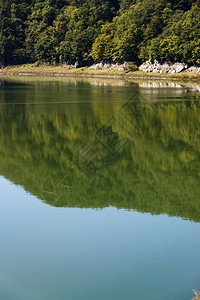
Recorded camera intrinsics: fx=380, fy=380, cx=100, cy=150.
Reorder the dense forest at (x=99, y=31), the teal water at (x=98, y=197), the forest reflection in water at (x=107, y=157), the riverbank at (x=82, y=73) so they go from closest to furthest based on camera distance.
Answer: the teal water at (x=98, y=197), the forest reflection in water at (x=107, y=157), the riverbank at (x=82, y=73), the dense forest at (x=99, y=31)

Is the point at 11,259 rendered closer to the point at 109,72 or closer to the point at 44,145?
the point at 44,145

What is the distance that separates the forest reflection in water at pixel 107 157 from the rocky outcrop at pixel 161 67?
141ft

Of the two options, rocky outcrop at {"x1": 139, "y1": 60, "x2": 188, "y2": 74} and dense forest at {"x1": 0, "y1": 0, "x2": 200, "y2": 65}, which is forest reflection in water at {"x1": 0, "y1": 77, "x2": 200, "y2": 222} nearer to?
rocky outcrop at {"x1": 139, "y1": 60, "x2": 188, "y2": 74}

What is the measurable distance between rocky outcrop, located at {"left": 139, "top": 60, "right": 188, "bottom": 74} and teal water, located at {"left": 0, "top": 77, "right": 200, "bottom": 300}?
→ 149ft

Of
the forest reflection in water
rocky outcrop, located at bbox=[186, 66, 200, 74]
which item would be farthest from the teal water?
rocky outcrop, located at bbox=[186, 66, 200, 74]

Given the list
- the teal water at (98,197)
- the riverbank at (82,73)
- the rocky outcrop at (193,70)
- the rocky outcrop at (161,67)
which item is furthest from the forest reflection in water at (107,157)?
the rocky outcrop at (161,67)

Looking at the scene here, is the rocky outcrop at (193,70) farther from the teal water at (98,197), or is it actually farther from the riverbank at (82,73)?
the teal water at (98,197)

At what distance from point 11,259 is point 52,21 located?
378ft

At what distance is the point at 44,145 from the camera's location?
47.8ft

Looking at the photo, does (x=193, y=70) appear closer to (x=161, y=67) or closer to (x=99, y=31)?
(x=161, y=67)

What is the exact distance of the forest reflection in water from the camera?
928cm

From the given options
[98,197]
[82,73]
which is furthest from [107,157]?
[82,73]

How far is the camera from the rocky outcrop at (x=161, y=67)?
210 ft

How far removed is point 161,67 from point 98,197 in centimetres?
6145
